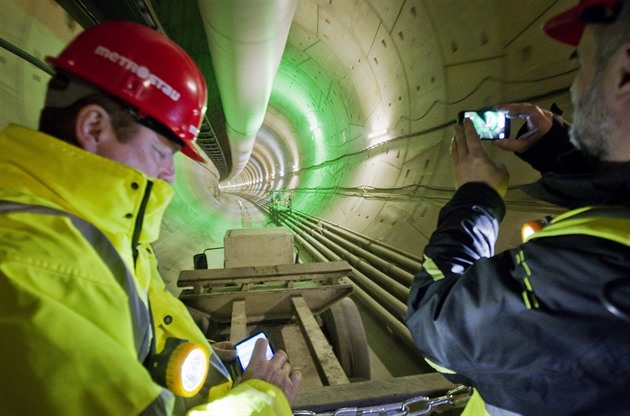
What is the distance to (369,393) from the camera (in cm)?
169

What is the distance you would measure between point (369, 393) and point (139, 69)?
1826 mm

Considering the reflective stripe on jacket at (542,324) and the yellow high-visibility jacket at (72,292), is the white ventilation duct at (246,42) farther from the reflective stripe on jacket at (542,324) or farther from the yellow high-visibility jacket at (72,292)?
the reflective stripe on jacket at (542,324)

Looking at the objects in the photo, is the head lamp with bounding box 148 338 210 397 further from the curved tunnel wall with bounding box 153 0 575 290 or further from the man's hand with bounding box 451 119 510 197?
the curved tunnel wall with bounding box 153 0 575 290

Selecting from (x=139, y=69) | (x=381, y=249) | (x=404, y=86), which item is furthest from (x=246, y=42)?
(x=381, y=249)

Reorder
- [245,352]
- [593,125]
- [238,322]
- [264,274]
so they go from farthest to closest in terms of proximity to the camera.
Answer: [264,274] < [238,322] < [245,352] < [593,125]

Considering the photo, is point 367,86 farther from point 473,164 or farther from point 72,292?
point 72,292

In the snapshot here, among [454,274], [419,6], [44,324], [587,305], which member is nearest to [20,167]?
[44,324]

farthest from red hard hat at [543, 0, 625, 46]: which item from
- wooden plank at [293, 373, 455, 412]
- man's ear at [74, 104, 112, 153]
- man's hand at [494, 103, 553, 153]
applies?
wooden plank at [293, 373, 455, 412]

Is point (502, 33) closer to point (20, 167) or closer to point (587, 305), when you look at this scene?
point (587, 305)

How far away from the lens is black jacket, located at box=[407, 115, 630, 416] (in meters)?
0.65

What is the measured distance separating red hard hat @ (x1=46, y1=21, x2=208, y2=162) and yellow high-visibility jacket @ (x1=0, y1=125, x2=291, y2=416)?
0.99 feet

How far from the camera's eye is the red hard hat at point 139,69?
3.64 feet

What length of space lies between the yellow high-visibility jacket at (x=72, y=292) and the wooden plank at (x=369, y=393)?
697 mm

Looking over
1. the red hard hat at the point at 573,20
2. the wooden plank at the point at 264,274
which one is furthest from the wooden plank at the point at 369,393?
the red hard hat at the point at 573,20
